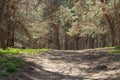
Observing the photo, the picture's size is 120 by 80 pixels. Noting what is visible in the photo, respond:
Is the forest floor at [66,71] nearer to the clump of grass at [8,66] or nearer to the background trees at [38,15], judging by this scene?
the clump of grass at [8,66]

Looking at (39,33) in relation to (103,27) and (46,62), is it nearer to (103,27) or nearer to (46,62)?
(103,27)

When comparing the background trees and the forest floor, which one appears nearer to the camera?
the forest floor

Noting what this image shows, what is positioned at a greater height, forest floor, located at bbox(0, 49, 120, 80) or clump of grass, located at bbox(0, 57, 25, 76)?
clump of grass, located at bbox(0, 57, 25, 76)

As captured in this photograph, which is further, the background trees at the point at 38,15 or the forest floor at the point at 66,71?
the background trees at the point at 38,15

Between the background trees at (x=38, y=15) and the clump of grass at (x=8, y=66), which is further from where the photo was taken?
the background trees at (x=38, y=15)

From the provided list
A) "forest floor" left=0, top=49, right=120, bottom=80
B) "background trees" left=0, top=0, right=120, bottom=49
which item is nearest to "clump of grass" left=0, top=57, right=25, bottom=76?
"forest floor" left=0, top=49, right=120, bottom=80

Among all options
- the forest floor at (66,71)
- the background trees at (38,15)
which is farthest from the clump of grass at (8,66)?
the background trees at (38,15)

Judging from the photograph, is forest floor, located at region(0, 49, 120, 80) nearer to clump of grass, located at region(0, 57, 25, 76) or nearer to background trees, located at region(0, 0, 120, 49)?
clump of grass, located at region(0, 57, 25, 76)

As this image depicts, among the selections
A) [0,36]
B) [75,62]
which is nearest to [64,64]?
[75,62]

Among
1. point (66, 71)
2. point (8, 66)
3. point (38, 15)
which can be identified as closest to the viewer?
point (8, 66)

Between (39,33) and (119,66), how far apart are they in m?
28.3

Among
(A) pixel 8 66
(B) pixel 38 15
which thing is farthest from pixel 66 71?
(B) pixel 38 15

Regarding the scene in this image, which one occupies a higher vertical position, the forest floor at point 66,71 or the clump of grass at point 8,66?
the clump of grass at point 8,66

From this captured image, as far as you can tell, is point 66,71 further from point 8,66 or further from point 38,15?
point 38,15
